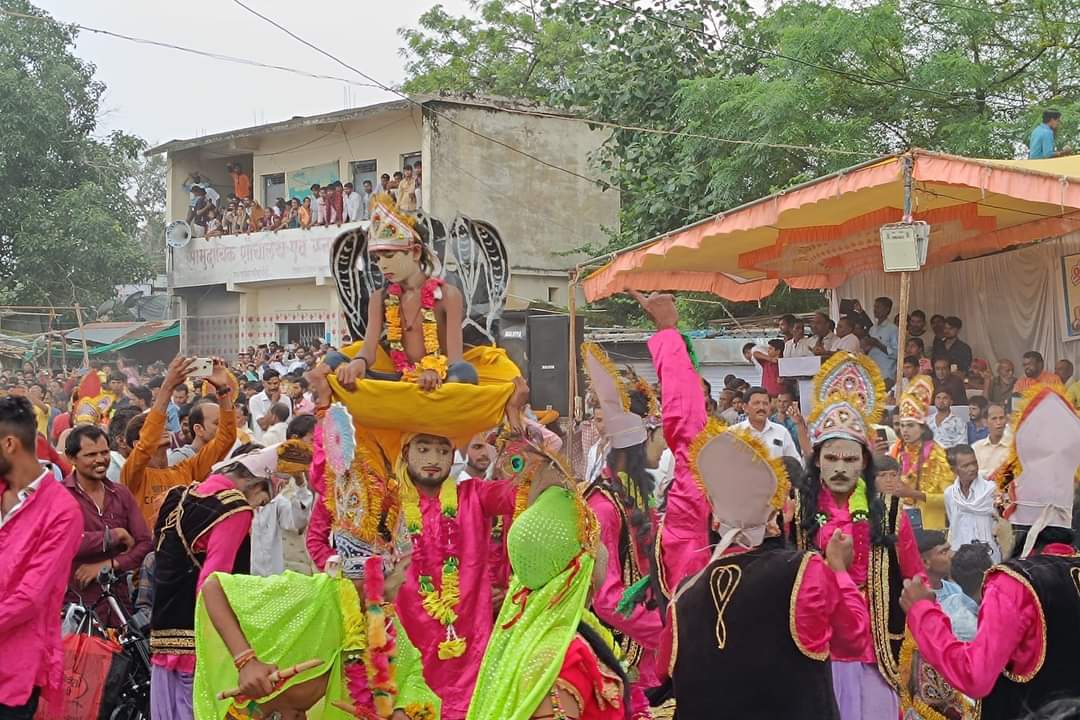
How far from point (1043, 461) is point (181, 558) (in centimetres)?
350

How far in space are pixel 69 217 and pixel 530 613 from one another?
26.9m

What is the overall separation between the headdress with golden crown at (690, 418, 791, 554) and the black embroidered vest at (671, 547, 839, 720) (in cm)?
9

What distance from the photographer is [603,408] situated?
20.8 ft

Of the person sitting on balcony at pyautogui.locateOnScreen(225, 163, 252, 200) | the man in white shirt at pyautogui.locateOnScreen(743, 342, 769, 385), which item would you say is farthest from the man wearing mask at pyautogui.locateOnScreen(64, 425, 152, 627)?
the person sitting on balcony at pyautogui.locateOnScreen(225, 163, 252, 200)

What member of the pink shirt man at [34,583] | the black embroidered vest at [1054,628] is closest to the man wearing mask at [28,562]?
the pink shirt man at [34,583]

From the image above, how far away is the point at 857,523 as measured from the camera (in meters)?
5.53

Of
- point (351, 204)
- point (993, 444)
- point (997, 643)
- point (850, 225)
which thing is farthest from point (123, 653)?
point (351, 204)

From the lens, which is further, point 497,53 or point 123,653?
point 497,53

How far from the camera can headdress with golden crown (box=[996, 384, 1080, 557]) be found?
4.38 meters

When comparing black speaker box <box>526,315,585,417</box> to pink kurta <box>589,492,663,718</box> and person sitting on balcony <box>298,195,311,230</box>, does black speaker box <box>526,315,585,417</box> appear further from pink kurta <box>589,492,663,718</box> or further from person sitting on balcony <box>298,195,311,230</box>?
person sitting on balcony <box>298,195,311,230</box>

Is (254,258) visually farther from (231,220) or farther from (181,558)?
(181,558)

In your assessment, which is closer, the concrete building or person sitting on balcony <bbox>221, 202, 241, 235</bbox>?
the concrete building

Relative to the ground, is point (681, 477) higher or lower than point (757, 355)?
lower

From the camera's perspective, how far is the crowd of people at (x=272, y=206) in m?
25.0
